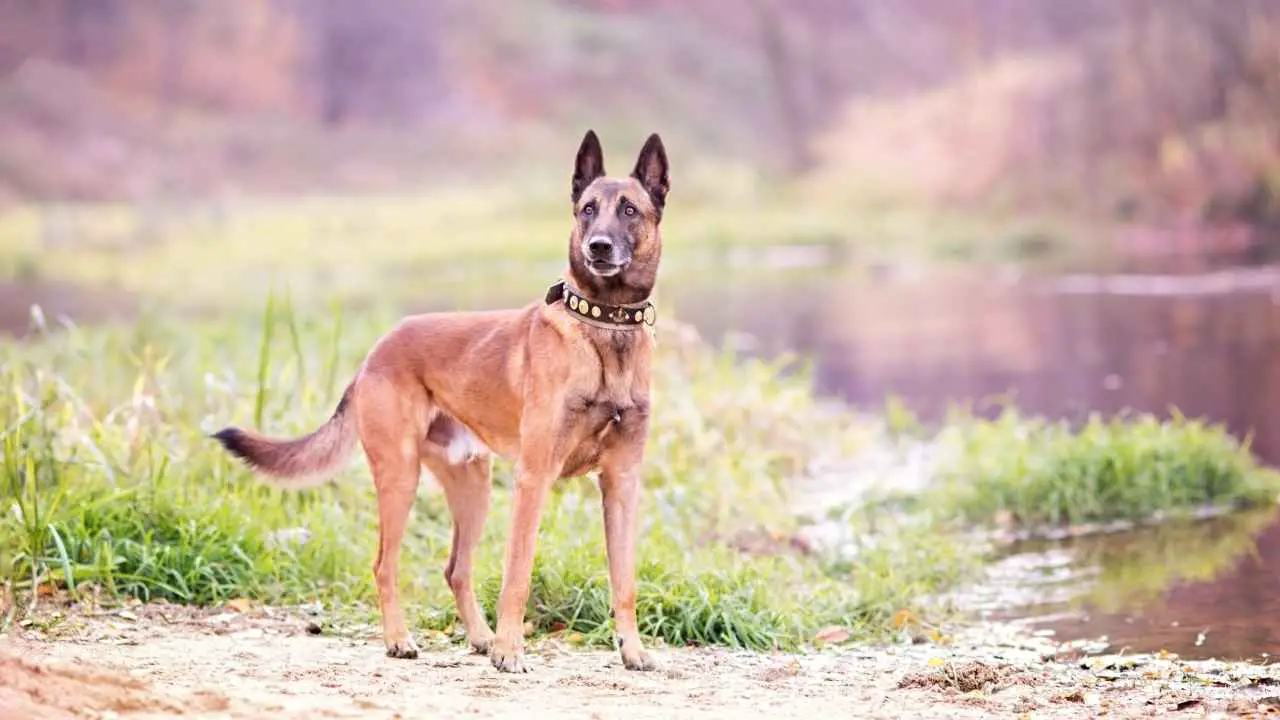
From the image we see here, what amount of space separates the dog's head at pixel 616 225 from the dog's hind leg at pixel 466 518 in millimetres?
828

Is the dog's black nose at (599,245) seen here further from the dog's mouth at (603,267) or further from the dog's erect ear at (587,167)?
the dog's erect ear at (587,167)

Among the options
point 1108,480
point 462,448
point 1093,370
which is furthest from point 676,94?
point 462,448

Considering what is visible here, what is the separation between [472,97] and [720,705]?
89.7ft

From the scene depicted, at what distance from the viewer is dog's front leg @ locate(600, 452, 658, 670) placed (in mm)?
4988

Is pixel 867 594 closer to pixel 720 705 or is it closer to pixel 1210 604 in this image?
pixel 1210 604

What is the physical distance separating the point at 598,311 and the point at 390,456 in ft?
2.77

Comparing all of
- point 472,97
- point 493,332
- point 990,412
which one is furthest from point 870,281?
point 493,332

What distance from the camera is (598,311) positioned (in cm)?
491

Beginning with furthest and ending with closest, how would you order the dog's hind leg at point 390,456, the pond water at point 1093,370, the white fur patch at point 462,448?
the pond water at point 1093,370 → the white fur patch at point 462,448 → the dog's hind leg at point 390,456

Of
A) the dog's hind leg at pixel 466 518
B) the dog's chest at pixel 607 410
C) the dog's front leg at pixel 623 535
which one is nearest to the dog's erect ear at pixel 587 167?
the dog's chest at pixel 607 410

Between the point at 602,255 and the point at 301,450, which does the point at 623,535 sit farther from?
the point at 301,450

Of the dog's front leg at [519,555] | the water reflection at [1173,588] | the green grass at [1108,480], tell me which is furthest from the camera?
the green grass at [1108,480]

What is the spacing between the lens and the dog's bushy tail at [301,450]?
534cm

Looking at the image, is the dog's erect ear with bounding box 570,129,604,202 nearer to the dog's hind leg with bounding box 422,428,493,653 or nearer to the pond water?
the dog's hind leg with bounding box 422,428,493,653
